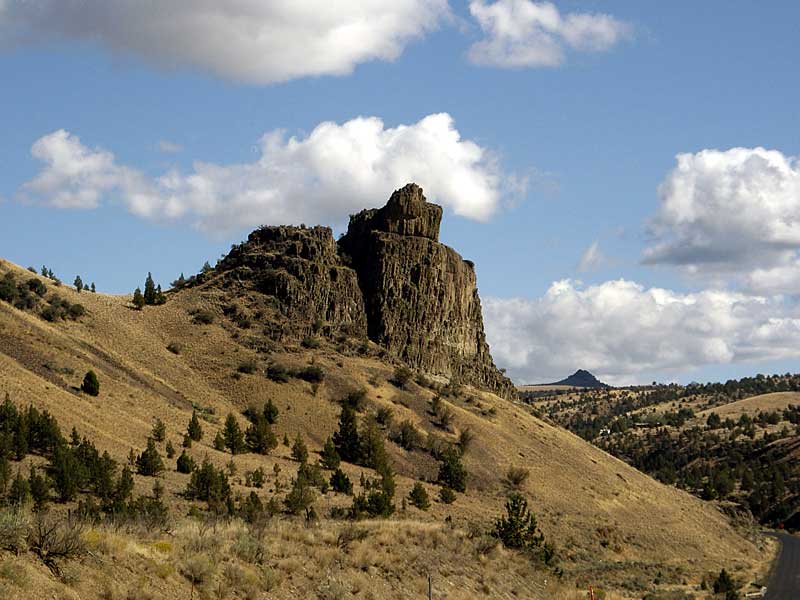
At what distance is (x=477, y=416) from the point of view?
85750mm

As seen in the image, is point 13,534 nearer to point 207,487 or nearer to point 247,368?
point 207,487

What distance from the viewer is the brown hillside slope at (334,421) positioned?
5188 centimetres

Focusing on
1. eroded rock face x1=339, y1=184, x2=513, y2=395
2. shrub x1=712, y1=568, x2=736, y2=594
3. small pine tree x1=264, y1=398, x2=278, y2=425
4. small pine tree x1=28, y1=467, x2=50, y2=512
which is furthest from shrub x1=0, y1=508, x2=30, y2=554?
eroded rock face x1=339, y1=184, x2=513, y2=395

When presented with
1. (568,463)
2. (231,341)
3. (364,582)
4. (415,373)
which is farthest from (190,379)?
(364,582)

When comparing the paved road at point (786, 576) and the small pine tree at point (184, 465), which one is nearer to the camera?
the small pine tree at point (184, 465)

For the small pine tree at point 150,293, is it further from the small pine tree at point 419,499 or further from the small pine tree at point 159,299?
the small pine tree at point 419,499

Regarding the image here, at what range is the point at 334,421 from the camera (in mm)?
70438

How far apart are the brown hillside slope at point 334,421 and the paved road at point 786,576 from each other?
2657 mm

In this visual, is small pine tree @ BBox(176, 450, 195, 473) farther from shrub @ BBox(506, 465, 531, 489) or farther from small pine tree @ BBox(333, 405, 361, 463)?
shrub @ BBox(506, 465, 531, 489)

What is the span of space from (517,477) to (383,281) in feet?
101

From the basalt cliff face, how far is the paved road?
38.5 metres

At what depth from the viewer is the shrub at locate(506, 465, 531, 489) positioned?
71188 mm

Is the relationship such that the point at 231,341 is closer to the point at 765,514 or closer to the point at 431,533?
the point at 431,533

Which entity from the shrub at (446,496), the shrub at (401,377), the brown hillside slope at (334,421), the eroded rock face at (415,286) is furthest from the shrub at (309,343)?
the shrub at (446,496)
